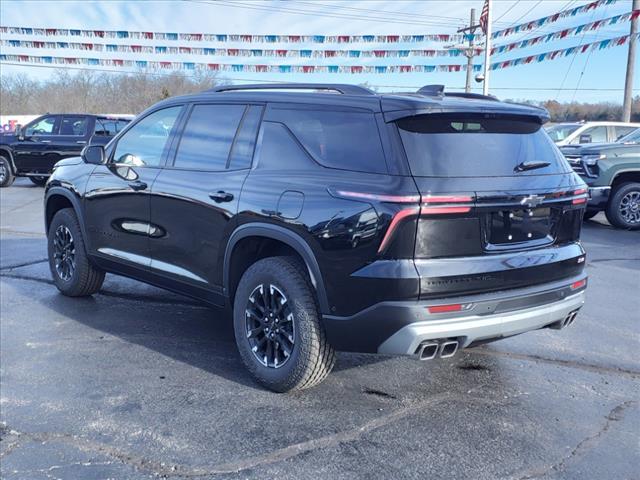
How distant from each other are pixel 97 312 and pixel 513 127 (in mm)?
3820

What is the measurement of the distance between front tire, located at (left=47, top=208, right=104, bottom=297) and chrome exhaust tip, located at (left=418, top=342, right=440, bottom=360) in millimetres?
3497

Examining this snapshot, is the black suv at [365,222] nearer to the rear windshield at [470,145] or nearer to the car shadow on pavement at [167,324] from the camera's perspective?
the rear windshield at [470,145]

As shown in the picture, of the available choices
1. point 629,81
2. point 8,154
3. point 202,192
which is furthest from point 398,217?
point 629,81

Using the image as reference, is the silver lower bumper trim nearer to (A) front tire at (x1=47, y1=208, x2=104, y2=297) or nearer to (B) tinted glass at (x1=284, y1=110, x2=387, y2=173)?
(B) tinted glass at (x1=284, y1=110, x2=387, y2=173)

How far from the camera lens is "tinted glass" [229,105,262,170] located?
4.03m

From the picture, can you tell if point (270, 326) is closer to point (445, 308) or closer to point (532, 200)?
point (445, 308)

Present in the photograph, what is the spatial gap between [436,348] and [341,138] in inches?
50.1

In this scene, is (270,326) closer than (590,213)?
Yes

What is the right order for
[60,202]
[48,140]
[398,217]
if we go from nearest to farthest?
[398,217], [60,202], [48,140]

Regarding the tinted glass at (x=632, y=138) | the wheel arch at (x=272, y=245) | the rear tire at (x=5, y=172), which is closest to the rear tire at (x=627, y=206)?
the tinted glass at (x=632, y=138)

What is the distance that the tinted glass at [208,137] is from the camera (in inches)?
166

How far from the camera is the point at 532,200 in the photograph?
3.50 m

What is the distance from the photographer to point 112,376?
412cm

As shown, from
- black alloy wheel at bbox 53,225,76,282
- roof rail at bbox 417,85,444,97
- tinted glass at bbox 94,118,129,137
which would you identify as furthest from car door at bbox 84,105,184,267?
tinted glass at bbox 94,118,129,137
